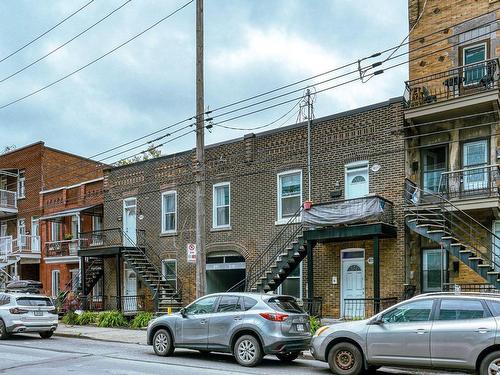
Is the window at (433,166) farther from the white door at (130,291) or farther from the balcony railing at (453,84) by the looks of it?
the white door at (130,291)

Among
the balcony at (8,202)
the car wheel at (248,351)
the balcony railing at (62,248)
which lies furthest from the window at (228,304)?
the balcony at (8,202)

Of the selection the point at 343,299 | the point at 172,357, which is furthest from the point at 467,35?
the point at 172,357

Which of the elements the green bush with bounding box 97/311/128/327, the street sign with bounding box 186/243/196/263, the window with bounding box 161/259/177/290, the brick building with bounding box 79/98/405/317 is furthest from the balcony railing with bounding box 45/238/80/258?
the street sign with bounding box 186/243/196/263

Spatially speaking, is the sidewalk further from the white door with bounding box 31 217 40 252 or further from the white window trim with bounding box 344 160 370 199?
the white door with bounding box 31 217 40 252

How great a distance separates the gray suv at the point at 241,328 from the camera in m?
12.4

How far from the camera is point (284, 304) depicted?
13109 millimetres

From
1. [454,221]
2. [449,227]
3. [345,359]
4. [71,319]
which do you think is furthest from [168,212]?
[345,359]

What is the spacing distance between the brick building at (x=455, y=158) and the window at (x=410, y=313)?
5.91 metres

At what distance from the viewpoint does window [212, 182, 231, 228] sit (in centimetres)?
2403

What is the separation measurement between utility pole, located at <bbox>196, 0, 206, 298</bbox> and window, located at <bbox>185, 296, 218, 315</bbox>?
254cm

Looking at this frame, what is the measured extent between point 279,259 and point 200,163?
548cm

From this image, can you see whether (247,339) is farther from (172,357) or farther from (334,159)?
(334,159)

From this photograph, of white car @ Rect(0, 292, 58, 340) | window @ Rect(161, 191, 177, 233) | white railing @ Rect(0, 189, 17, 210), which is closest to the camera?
white car @ Rect(0, 292, 58, 340)

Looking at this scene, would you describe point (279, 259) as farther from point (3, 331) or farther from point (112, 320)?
point (3, 331)
